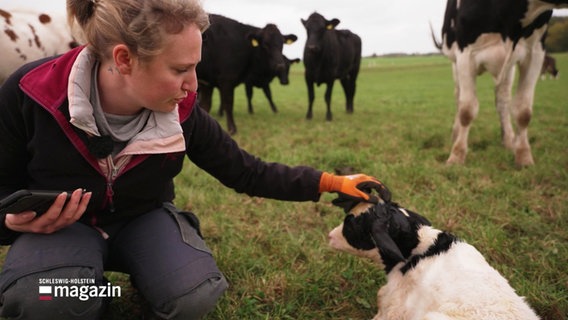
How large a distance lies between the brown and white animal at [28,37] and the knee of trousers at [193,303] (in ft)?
14.5

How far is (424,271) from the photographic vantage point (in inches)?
81.5

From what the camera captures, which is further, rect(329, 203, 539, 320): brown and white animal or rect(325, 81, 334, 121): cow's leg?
rect(325, 81, 334, 121): cow's leg

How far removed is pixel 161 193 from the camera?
2152 mm

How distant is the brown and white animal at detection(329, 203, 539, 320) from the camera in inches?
67.7

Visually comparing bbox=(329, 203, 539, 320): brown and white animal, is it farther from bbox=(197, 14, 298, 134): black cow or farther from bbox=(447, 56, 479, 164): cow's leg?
bbox=(197, 14, 298, 134): black cow

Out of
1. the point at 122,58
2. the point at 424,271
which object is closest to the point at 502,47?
the point at 424,271

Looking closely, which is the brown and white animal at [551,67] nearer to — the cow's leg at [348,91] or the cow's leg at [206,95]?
→ the cow's leg at [348,91]

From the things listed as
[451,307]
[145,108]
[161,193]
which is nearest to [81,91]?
[145,108]

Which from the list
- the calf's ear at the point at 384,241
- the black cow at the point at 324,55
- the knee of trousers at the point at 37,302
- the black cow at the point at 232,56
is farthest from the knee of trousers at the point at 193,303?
the black cow at the point at 324,55

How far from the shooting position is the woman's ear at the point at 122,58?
5.11ft

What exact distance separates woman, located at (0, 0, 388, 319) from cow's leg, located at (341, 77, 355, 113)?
8.18 m

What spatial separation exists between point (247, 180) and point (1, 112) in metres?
1.18

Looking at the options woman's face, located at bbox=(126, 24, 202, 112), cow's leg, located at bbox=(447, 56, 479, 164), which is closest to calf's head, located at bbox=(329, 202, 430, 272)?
woman's face, located at bbox=(126, 24, 202, 112)

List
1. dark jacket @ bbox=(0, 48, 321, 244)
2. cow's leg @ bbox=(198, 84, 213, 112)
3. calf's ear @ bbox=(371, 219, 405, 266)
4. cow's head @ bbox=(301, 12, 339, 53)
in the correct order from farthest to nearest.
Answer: cow's head @ bbox=(301, 12, 339, 53) < cow's leg @ bbox=(198, 84, 213, 112) < calf's ear @ bbox=(371, 219, 405, 266) < dark jacket @ bbox=(0, 48, 321, 244)
